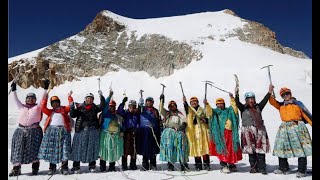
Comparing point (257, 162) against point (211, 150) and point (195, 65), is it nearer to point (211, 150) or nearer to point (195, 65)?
point (211, 150)

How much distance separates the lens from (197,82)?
3209 cm

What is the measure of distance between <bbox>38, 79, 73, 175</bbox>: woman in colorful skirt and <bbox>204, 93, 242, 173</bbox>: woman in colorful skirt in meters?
2.71

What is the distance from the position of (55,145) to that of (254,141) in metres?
3.62

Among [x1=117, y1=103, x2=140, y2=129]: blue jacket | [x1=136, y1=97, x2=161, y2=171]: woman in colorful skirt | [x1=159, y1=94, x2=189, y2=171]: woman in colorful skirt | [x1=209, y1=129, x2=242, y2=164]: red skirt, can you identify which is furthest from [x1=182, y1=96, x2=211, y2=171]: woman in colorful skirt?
[x1=117, y1=103, x2=140, y2=129]: blue jacket

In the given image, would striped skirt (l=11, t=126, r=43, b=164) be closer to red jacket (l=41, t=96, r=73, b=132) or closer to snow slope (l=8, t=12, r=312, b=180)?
red jacket (l=41, t=96, r=73, b=132)

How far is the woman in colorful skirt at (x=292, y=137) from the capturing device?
5.66 meters

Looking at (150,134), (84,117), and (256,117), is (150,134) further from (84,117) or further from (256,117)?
(256,117)

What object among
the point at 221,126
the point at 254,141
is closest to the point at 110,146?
the point at 221,126

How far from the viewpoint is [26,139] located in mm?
6242

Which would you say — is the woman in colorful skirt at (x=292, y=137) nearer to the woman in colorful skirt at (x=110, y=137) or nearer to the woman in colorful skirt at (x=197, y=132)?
the woman in colorful skirt at (x=197, y=132)

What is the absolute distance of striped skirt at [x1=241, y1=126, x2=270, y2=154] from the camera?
20.0 ft
